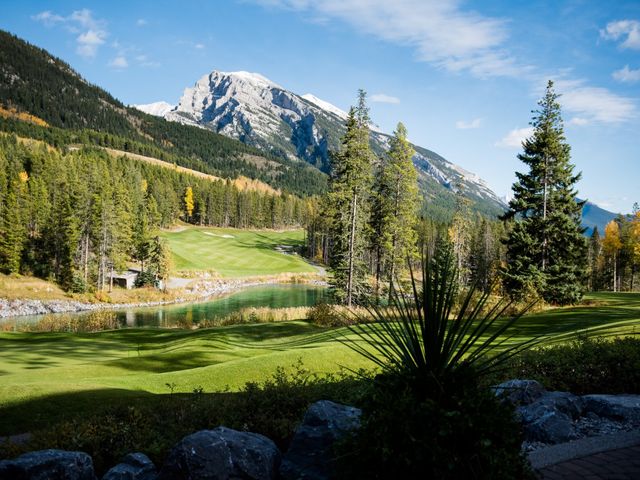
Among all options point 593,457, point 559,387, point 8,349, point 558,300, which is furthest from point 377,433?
point 558,300

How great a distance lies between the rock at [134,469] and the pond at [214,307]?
27.4 m

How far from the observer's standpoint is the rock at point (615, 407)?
6559mm

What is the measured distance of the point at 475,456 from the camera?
10.8ft

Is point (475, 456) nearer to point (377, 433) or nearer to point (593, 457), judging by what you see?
point (377, 433)

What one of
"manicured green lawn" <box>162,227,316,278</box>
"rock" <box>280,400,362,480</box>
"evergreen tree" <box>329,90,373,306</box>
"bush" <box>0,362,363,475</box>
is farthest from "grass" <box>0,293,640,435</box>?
"manicured green lawn" <box>162,227,316,278</box>

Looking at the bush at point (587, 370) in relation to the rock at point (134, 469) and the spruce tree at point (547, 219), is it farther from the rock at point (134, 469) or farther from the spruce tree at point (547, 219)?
the spruce tree at point (547, 219)

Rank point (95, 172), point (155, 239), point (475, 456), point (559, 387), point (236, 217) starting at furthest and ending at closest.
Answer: point (236, 217) < point (155, 239) < point (95, 172) < point (559, 387) < point (475, 456)

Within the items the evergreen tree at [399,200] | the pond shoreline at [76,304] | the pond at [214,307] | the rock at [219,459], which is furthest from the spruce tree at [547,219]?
the pond shoreline at [76,304]

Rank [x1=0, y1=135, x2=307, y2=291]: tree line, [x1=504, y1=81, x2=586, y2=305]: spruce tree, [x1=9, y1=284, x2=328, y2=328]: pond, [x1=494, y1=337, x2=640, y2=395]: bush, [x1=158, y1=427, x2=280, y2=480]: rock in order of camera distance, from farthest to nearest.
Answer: [x1=0, y1=135, x2=307, y2=291]: tree line < [x1=9, y1=284, x2=328, y2=328]: pond < [x1=504, y1=81, x2=586, y2=305]: spruce tree < [x1=494, y1=337, x2=640, y2=395]: bush < [x1=158, y1=427, x2=280, y2=480]: rock

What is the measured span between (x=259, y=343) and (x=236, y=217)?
122 m

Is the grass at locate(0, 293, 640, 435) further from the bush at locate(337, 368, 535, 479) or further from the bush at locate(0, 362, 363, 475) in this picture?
the bush at locate(0, 362, 363, 475)

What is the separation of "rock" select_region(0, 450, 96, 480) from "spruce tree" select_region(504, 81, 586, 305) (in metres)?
28.6

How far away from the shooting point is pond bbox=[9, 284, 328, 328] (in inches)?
1503

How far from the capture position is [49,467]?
15.3ft
